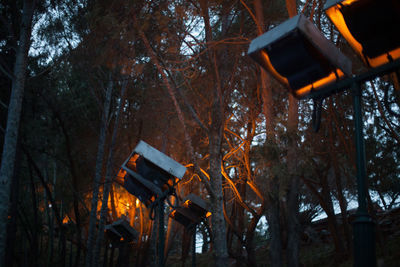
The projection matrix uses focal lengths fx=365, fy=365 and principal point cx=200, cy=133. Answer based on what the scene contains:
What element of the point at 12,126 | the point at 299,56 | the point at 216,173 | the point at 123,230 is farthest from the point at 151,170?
the point at 123,230

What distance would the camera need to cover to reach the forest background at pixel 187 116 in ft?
22.0

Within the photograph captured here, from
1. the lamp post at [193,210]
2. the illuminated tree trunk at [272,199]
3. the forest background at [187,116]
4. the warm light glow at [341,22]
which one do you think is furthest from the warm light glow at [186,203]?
the warm light glow at [341,22]

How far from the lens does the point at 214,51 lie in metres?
7.75

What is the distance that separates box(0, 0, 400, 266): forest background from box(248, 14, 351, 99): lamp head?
0.88 metres

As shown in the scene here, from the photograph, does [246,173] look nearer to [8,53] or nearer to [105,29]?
[105,29]

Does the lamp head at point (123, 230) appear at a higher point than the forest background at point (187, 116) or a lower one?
lower

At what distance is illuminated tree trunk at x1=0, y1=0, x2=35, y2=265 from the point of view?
277 inches

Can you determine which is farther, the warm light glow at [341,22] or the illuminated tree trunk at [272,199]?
the illuminated tree trunk at [272,199]

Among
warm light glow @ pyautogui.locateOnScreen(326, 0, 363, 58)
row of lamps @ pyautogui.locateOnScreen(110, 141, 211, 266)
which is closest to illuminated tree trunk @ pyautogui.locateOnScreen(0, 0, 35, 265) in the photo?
row of lamps @ pyautogui.locateOnScreen(110, 141, 211, 266)

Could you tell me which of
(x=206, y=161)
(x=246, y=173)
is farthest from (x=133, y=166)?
(x=206, y=161)

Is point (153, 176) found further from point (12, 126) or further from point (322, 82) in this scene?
point (12, 126)

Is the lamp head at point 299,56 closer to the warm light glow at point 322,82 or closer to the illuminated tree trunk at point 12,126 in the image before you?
the warm light glow at point 322,82

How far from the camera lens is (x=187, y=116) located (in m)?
12.4

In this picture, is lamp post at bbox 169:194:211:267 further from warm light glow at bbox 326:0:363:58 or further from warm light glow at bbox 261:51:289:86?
warm light glow at bbox 326:0:363:58
